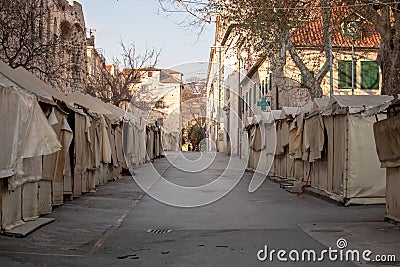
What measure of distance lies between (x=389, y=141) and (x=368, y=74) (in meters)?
25.9

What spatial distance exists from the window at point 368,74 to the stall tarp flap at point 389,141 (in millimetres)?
25133

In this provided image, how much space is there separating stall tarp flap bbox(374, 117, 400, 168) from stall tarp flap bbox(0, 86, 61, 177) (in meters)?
6.09

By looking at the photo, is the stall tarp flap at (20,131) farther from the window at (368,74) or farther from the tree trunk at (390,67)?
the window at (368,74)

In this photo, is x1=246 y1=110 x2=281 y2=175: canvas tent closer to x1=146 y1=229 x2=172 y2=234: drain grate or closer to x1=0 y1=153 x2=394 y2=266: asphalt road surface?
x1=0 y1=153 x2=394 y2=266: asphalt road surface

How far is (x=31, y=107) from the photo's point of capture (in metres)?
9.99

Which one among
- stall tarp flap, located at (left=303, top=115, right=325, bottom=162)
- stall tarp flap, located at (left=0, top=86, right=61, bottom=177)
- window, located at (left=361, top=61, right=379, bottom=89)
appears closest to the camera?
stall tarp flap, located at (left=0, top=86, right=61, bottom=177)

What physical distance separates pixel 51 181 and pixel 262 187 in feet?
32.6

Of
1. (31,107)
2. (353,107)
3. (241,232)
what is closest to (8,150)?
(31,107)

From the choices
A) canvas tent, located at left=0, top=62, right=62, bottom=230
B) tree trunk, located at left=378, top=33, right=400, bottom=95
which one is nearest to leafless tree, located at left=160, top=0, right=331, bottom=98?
tree trunk, located at left=378, top=33, right=400, bottom=95

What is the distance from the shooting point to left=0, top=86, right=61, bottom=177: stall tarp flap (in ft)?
29.5

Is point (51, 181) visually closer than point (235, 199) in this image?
Yes

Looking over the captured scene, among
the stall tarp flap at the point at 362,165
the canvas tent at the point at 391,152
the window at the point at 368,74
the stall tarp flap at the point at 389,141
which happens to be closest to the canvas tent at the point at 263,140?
the stall tarp flap at the point at 362,165

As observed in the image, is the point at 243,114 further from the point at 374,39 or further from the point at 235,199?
the point at 235,199

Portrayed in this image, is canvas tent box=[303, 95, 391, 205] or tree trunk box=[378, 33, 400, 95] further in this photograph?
A: tree trunk box=[378, 33, 400, 95]
